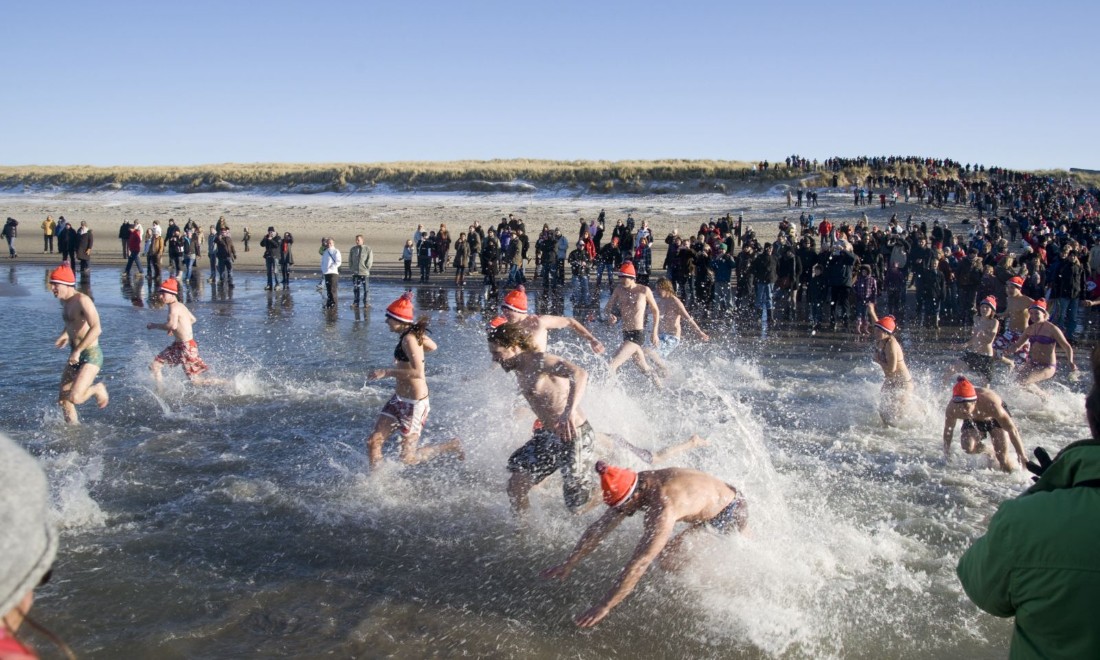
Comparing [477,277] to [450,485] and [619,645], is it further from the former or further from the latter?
[619,645]

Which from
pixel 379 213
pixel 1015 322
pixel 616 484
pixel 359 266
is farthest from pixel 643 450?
pixel 379 213

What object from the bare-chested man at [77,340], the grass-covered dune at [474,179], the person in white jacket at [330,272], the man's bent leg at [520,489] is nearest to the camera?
the man's bent leg at [520,489]

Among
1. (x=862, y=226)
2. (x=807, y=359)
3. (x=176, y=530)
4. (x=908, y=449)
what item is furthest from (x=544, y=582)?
(x=862, y=226)

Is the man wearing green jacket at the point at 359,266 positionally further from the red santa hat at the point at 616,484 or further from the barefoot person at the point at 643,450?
the red santa hat at the point at 616,484

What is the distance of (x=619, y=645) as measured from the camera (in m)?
4.30

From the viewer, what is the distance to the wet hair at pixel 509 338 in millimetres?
5395

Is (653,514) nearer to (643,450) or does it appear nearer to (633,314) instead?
(643,450)

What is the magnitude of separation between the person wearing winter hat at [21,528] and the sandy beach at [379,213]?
19942 millimetres

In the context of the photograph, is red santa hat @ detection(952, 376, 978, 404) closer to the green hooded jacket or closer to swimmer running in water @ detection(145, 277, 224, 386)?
the green hooded jacket

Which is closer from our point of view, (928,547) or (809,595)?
(809,595)

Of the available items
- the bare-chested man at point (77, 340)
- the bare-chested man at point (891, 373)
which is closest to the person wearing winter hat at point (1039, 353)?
the bare-chested man at point (891, 373)

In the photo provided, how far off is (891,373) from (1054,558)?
6815 millimetres

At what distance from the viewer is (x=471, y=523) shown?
231 inches

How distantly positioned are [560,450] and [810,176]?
3476 cm
